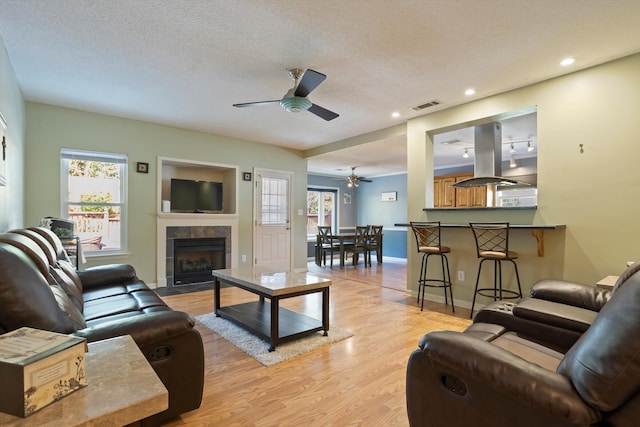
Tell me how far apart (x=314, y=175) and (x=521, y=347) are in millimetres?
8008

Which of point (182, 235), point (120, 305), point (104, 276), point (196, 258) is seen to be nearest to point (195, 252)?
point (196, 258)

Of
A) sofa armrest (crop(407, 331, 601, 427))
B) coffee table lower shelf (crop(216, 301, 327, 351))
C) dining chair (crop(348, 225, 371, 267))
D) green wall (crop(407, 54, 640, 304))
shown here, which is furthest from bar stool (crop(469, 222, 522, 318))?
dining chair (crop(348, 225, 371, 267))

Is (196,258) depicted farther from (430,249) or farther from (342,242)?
(430,249)

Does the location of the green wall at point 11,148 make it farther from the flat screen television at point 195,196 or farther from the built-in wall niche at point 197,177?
the flat screen television at point 195,196

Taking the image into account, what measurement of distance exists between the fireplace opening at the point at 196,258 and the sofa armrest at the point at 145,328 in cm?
375

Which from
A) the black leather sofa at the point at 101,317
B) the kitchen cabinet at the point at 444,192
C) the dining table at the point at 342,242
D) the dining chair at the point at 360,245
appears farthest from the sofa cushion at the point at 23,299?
the kitchen cabinet at the point at 444,192

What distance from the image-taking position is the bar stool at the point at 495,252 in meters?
3.25

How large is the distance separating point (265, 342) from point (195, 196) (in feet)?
11.4

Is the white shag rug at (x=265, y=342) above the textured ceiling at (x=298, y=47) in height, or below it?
below

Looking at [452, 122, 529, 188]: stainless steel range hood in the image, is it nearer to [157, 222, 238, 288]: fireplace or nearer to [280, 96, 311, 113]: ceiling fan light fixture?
[280, 96, 311, 113]: ceiling fan light fixture

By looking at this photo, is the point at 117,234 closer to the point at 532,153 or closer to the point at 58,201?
the point at 58,201

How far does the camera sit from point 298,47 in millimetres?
2693

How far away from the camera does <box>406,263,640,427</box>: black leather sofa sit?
0.92 metres

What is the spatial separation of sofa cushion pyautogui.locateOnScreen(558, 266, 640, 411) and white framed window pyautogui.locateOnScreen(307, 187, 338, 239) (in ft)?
28.0
